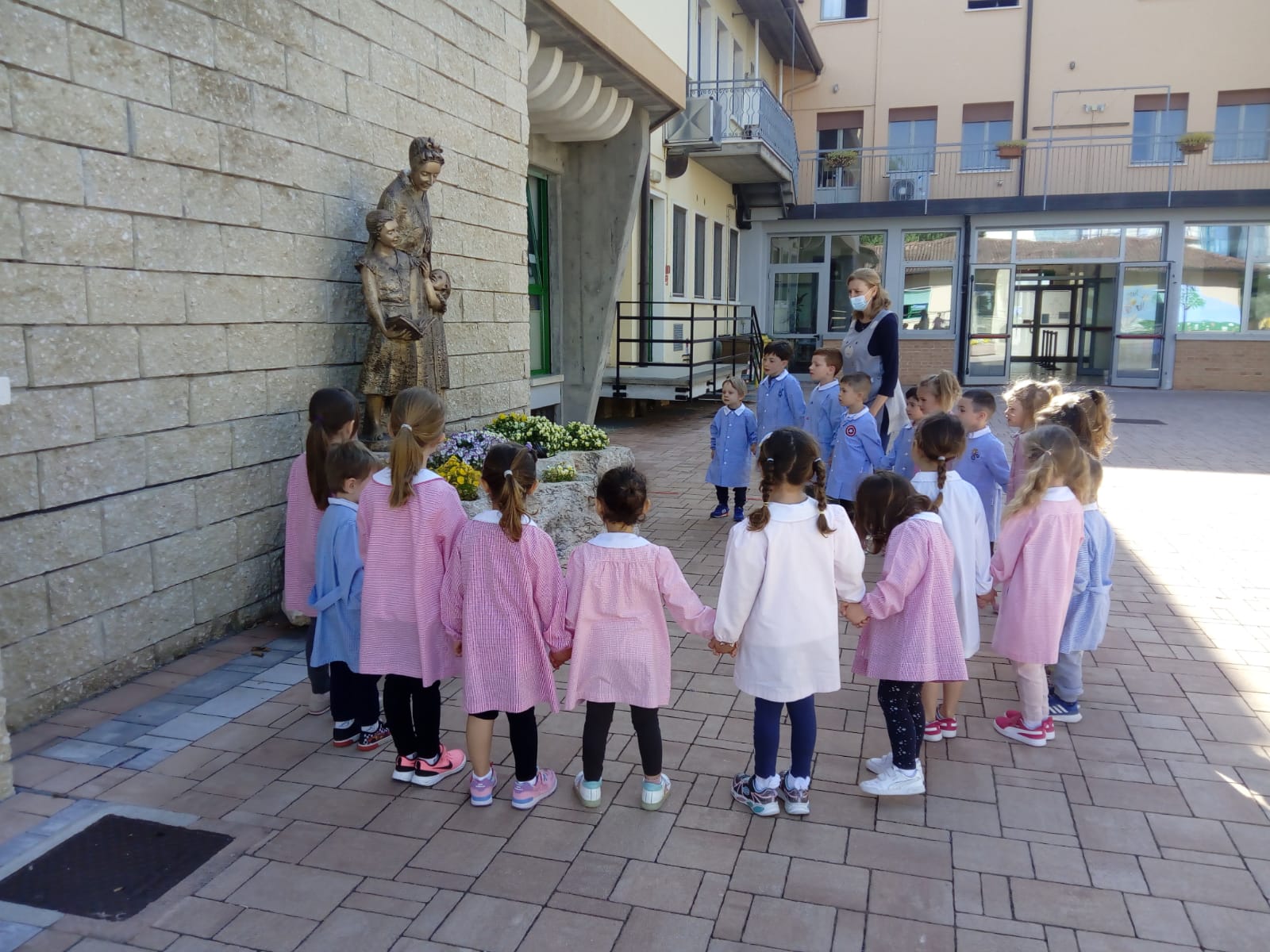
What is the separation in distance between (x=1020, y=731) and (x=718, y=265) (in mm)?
15699

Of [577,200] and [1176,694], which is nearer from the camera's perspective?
[1176,694]

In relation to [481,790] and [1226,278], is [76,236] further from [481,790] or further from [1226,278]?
[1226,278]

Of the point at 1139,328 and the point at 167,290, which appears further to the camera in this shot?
the point at 1139,328

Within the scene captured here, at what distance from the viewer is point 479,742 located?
3.30 m

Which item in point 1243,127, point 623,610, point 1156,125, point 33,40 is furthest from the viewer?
point 1156,125

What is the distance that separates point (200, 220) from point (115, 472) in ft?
3.97

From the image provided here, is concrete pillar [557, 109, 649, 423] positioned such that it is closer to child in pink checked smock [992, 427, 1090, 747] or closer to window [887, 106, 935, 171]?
child in pink checked smock [992, 427, 1090, 747]

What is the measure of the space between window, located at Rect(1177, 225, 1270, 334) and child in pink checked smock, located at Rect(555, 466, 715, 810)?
19325 millimetres

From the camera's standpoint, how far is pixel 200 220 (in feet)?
14.8

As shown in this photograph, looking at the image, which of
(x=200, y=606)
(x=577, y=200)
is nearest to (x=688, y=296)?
(x=577, y=200)

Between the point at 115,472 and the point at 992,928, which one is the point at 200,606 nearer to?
the point at 115,472

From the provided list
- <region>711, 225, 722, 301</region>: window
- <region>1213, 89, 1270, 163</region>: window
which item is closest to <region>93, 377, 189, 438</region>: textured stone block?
<region>711, 225, 722, 301</region>: window

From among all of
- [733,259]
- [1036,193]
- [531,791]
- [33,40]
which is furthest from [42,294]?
[1036,193]

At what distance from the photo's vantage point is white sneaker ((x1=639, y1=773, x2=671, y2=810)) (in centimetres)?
329
